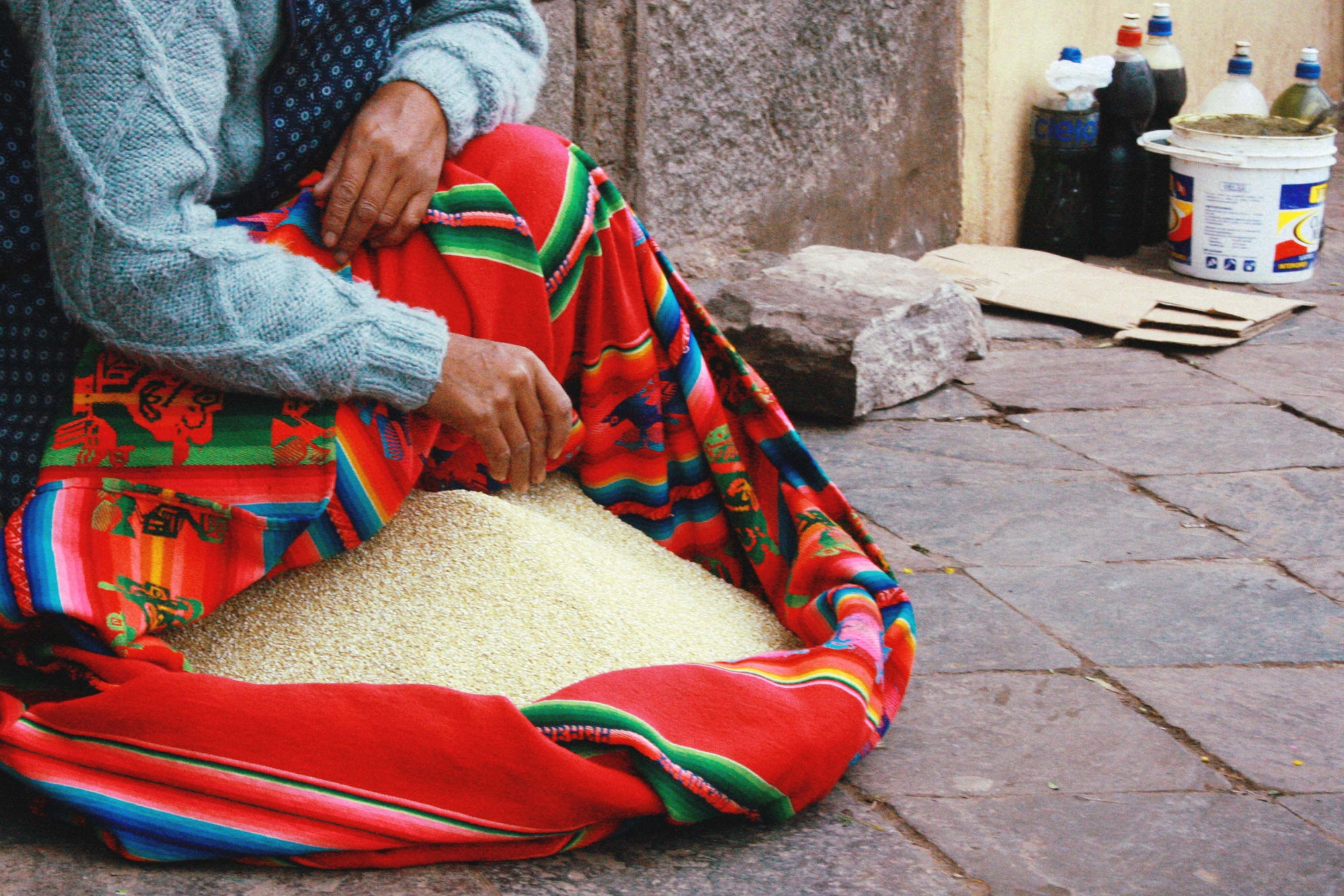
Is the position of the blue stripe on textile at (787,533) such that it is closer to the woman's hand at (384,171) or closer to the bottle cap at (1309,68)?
the woman's hand at (384,171)

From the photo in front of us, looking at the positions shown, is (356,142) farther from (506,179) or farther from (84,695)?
(84,695)

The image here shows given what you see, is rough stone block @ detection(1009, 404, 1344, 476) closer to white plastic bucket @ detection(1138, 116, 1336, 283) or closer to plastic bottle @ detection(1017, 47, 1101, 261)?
white plastic bucket @ detection(1138, 116, 1336, 283)

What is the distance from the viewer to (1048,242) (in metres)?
4.02

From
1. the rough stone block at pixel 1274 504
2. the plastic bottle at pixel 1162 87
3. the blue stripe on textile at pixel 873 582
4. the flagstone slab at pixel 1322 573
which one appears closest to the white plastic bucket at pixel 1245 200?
the plastic bottle at pixel 1162 87

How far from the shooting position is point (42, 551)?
1.32 meters

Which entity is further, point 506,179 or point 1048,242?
point 1048,242

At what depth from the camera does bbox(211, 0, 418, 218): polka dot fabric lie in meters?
1.46

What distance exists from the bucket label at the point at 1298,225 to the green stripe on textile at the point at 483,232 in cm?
273

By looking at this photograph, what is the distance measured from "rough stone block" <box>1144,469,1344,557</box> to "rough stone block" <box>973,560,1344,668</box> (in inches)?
5.4

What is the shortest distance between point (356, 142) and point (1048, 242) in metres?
2.93

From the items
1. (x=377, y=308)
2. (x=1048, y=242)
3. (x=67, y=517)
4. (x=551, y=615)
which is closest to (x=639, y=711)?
(x=551, y=615)

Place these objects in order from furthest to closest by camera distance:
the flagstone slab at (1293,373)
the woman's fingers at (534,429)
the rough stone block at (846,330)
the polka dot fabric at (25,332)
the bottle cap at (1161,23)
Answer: the bottle cap at (1161,23) < the flagstone slab at (1293,373) < the rough stone block at (846,330) < the woman's fingers at (534,429) < the polka dot fabric at (25,332)

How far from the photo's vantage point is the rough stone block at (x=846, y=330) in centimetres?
267

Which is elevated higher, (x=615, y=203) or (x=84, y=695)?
(x=615, y=203)
